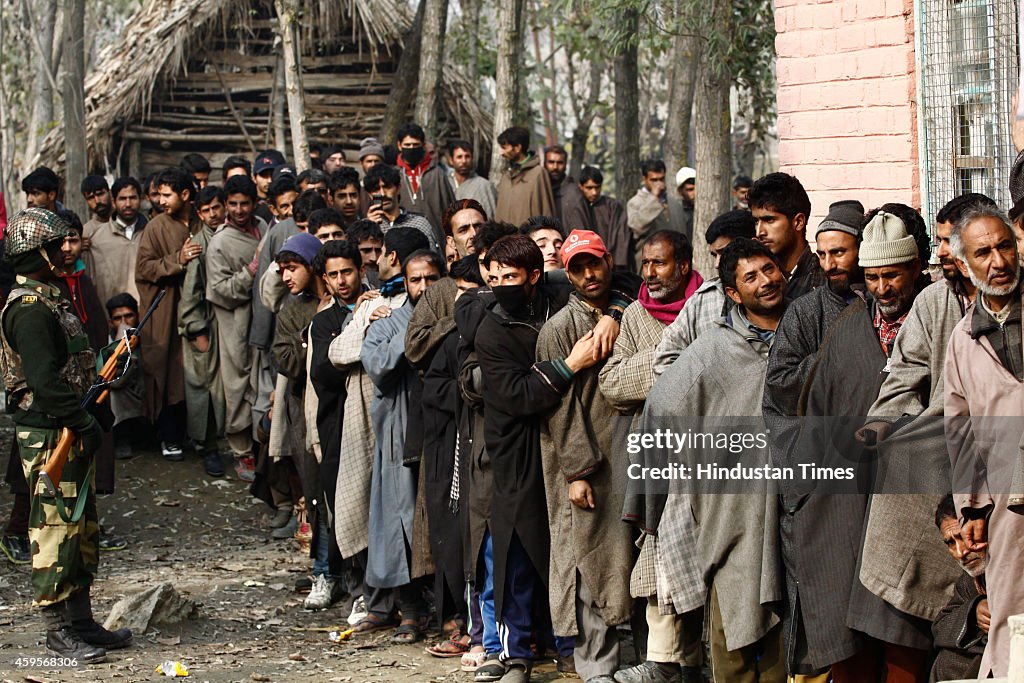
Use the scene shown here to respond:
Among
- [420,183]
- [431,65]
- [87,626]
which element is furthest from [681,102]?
[87,626]

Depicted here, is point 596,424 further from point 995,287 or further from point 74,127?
point 74,127

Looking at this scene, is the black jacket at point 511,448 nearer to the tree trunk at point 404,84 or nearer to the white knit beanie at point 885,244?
the white knit beanie at point 885,244

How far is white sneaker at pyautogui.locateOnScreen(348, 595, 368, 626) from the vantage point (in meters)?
7.33

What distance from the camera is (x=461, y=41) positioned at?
20250mm

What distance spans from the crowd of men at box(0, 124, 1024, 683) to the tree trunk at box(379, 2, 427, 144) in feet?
17.7

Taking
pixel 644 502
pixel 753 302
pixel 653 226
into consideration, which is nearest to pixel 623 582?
pixel 644 502

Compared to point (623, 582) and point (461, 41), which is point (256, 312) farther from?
point (461, 41)

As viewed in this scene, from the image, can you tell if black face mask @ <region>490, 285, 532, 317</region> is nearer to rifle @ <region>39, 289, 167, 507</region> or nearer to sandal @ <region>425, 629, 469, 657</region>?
sandal @ <region>425, 629, 469, 657</region>

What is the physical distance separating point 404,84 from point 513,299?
30.2 feet

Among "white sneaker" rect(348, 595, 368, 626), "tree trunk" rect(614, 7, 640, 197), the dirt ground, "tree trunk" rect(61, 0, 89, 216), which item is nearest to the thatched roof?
"tree trunk" rect(61, 0, 89, 216)

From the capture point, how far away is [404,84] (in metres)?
14.9

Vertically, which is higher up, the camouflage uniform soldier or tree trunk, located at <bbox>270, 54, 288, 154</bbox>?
tree trunk, located at <bbox>270, 54, 288, 154</bbox>

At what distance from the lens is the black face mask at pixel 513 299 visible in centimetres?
612

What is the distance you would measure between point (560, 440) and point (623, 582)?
0.68m
